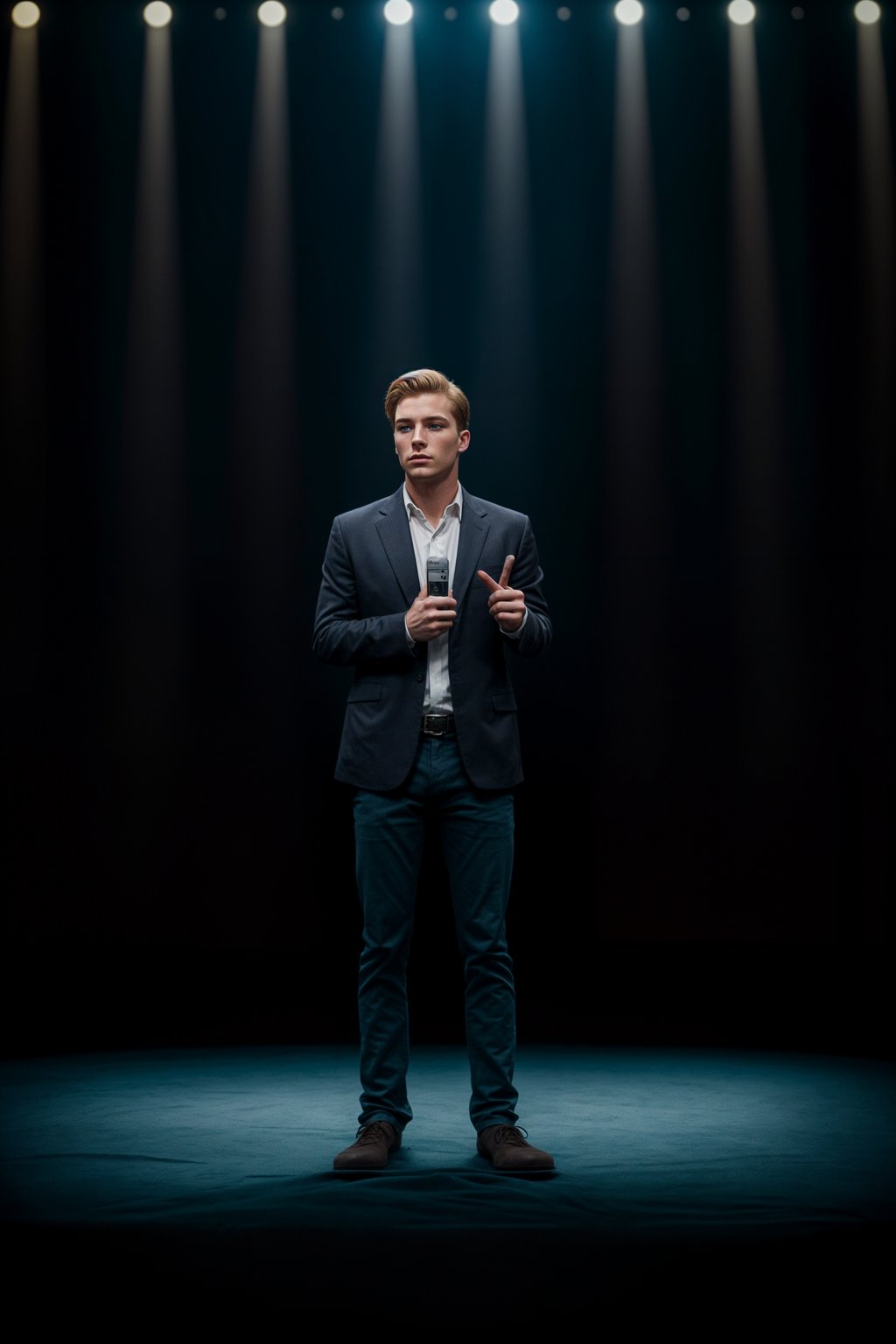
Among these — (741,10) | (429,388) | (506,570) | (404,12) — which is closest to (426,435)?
(429,388)

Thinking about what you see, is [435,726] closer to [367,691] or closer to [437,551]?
[367,691]

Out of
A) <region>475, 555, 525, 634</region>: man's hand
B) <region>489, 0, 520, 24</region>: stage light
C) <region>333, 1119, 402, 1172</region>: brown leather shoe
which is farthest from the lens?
<region>489, 0, 520, 24</region>: stage light

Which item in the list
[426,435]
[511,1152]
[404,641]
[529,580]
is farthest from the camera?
[529,580]

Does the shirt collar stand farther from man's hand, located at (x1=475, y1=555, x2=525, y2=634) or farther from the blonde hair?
man's hand, located at (x1=475, y1=555, x2=525, y2=634)

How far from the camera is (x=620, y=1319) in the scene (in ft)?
5.64

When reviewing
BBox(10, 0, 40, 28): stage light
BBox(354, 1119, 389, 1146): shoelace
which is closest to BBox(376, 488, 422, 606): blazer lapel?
BBox(354, 1119, 389, 1146): shoelace

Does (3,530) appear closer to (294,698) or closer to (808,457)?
(294,698)

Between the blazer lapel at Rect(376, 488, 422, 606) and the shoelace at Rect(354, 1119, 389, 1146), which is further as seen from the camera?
the blazer lapel at Rect(376, 488, 422, 606)

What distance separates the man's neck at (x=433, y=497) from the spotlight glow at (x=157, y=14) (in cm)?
319

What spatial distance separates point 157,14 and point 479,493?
7.16 feet

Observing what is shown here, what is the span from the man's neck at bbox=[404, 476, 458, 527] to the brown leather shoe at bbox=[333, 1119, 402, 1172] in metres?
1.23

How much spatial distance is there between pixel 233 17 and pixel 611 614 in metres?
2.70

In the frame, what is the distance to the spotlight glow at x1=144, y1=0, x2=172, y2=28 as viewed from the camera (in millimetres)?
5027

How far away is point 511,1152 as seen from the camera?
8.09 feet
